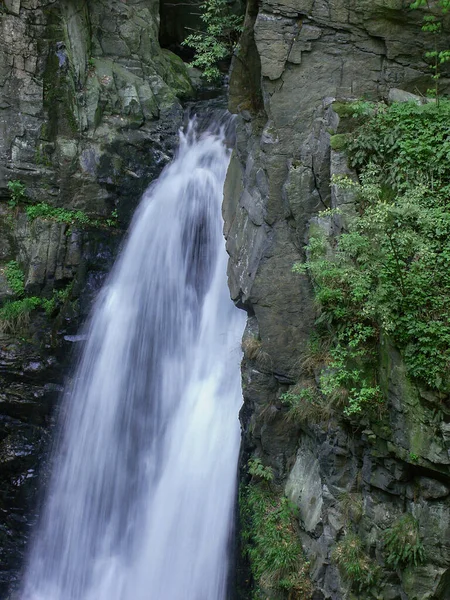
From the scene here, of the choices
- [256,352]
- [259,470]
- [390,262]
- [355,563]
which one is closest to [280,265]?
[256,352]

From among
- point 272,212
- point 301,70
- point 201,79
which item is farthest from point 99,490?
point 201,79

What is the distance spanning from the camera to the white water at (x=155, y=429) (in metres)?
9.35

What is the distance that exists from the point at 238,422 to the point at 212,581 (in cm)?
238

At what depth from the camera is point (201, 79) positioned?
16.3m

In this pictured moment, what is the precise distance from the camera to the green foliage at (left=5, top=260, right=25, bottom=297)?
12938 mm

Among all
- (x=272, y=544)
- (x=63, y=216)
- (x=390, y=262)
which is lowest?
(x=272, y=544)

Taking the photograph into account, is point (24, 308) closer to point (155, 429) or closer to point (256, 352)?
point (155, 429)

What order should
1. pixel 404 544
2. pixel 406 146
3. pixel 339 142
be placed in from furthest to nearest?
pixel 339 142 < pixel 406 146 < pixel 404 544

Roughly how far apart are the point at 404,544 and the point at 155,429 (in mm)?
5648

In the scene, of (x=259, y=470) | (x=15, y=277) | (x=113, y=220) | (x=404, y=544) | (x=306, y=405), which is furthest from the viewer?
(x=113, y=220)

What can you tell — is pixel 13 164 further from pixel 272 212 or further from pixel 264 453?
pixel 264 453

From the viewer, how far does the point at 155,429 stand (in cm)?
1063

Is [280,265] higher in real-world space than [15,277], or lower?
higher

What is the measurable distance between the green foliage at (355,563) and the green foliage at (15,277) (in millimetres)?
9022
